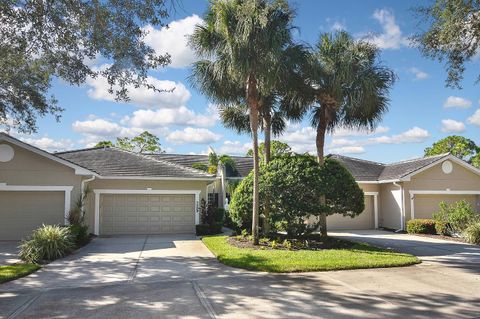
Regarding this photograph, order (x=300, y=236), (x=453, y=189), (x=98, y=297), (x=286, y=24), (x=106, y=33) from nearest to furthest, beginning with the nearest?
(x=98, y=297), (x=106, y=33), (x=286, y=24), (x=300, y=236), (x=453, y=189)

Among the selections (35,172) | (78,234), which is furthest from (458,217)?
(35,172)

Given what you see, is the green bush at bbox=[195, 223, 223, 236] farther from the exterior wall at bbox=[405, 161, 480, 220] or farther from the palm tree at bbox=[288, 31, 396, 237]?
the exterior wall at bbox=[405, 161, 480, 220]

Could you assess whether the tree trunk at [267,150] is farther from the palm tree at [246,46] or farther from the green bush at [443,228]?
the green bush at [443,228]

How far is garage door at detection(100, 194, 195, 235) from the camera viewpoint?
17984 millimetres

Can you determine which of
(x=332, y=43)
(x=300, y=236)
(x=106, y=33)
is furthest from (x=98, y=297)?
(x=332, y=43)

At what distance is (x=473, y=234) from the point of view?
15.3 metres

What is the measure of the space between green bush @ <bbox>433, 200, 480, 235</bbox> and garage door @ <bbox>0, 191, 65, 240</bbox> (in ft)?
55.8

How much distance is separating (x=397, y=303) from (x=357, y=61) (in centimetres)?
926

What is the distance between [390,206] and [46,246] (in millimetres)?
17319

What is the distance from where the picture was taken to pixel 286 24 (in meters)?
12.7

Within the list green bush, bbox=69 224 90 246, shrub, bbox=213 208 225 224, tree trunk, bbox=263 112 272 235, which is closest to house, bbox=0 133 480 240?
shrub, bbox=213 208 225 224

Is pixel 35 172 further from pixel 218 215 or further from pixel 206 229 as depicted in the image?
pixel 218 215

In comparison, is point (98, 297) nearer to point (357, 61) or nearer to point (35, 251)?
point (35, 251)

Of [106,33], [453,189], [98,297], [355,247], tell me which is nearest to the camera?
[98,297]
